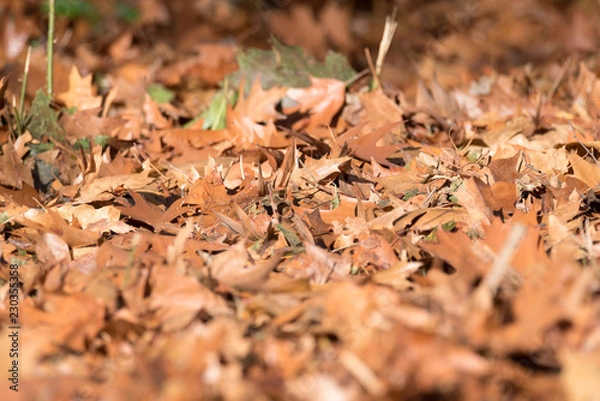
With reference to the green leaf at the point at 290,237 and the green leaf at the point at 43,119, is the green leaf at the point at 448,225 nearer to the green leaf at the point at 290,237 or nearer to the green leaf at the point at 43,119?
the green leaf at the point at 290,237

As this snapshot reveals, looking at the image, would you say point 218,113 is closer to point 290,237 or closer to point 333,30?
point 290,237

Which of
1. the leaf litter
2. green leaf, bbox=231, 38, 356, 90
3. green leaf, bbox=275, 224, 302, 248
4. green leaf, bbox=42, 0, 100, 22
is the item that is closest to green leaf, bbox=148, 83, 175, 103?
the leaf litter

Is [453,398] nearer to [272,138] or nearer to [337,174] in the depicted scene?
[337,174]

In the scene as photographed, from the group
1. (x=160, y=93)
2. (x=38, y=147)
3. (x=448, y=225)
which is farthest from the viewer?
(x=160, y=93)

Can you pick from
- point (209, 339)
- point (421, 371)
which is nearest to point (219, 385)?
point (209, 339)

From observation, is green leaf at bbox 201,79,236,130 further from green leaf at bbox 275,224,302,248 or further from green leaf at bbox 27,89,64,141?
green leaf at bbox 275,224,302,248

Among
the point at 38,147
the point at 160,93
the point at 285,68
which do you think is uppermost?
the point at 285,68

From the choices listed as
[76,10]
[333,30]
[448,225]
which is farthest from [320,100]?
[76,10]

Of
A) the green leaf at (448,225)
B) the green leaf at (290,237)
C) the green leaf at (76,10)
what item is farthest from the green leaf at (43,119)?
the green leaf at (76,10)
